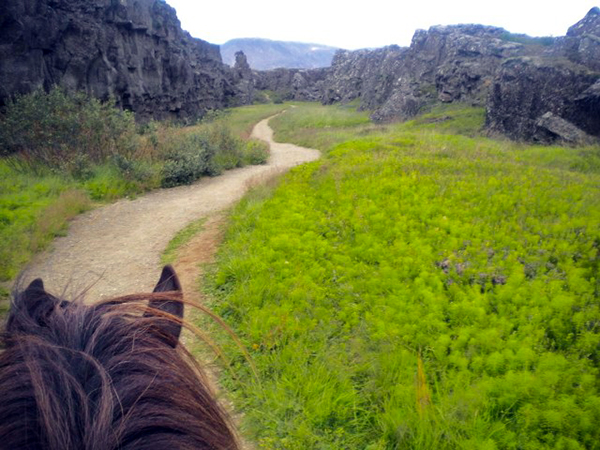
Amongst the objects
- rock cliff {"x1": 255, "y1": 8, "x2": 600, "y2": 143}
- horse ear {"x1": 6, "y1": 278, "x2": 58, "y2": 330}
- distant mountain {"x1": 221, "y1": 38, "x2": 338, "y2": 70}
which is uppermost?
distant mountain {"x1": 221, "y1": 38, "x2": 338, "y2": 70}

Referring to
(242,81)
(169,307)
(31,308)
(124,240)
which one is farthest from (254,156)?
(242,81)

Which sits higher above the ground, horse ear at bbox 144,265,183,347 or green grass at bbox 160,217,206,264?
horse ear at bbox 144,265,183,347

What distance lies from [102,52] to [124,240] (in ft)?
44.4

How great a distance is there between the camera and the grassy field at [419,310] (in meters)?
2.93

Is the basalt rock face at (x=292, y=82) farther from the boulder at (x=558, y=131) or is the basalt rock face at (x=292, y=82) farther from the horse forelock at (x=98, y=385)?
the horse forelock at (x=98, y=385)

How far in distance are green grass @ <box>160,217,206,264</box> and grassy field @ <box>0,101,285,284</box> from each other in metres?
1.77

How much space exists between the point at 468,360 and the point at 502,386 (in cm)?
38

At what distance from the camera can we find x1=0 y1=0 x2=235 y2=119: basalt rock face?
1145cm

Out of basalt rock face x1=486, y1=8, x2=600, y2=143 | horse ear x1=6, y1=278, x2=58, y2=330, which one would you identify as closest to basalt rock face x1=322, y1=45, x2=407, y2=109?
basalt rock face x1=486, y1=8, x2=600, y2=143

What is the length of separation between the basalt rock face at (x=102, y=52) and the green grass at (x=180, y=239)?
24.6 ft

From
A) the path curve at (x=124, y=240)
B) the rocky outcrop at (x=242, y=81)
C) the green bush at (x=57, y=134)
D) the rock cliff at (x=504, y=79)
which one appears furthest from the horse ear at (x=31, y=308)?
the rocky outcrop at (x=242, y=81)

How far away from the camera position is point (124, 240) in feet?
21.3

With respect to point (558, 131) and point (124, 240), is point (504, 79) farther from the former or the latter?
point (124, 240)

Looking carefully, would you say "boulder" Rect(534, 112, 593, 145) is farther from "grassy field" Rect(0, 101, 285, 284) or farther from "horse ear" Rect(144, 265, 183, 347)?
"horse ear" Rect(144, 265, 183, 347)
